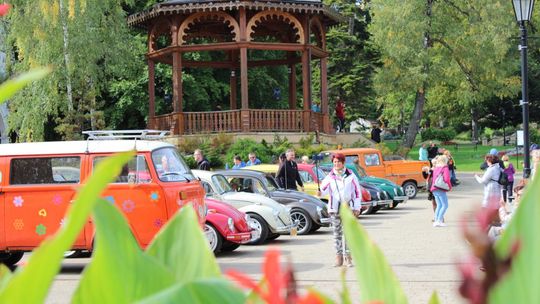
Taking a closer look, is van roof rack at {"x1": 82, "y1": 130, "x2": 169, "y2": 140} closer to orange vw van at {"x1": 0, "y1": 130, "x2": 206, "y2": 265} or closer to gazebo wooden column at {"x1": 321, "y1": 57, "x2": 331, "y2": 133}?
orange vw van at {"x1": 0, "y1": 130, "x2": 206, "y2": 265}

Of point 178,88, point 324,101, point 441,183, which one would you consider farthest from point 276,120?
point 441,183

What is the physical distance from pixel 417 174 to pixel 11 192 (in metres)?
19.2

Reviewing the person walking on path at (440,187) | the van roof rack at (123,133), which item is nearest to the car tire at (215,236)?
the van roof rack at (123,133)

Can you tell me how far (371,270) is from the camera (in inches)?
33.9

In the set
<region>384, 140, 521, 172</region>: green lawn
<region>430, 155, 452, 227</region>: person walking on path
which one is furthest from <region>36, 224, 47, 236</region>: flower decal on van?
<region>384, 140, 521, 172</region>: green lawn

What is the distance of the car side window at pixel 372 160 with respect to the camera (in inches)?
1099

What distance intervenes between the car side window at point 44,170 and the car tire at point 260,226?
4423 mm

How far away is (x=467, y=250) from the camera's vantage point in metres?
0.74

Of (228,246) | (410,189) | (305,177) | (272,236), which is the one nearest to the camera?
(228,246)

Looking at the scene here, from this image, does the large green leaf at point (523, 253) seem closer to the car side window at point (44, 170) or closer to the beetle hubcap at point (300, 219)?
the car side window at point (44, 170)

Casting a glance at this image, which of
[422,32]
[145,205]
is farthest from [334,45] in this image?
[145,205]

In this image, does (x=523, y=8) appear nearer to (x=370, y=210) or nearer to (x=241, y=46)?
(x=370, y=210)

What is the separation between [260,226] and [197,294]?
1578cm

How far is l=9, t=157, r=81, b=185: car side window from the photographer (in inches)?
500
